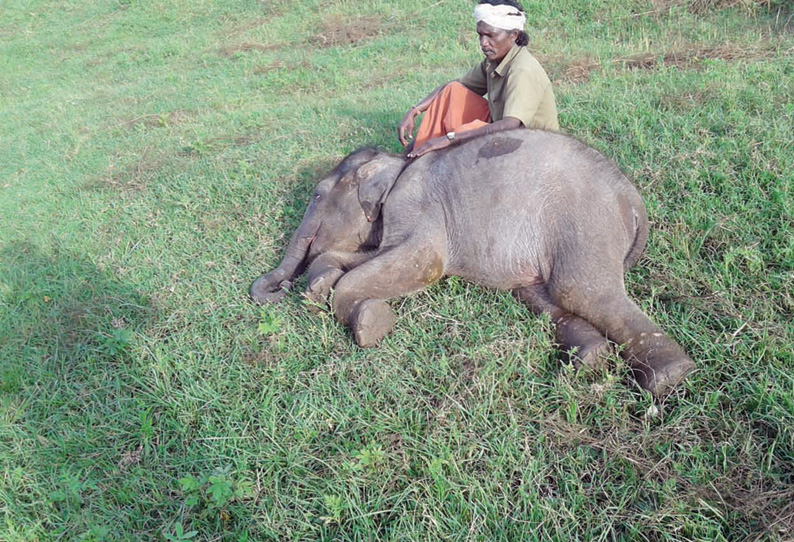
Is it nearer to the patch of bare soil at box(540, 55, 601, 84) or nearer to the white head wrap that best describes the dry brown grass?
the patch of bare soil at box(540, 55, 601, 84)

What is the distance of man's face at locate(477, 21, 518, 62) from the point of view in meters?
4.06

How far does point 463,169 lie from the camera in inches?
141

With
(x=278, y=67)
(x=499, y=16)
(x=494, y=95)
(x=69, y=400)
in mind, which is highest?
(x=499, y=16)

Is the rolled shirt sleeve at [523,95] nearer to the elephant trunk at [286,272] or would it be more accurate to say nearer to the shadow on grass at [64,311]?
the elephant trunk at [286,272]

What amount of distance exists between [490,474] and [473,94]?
3.24 m

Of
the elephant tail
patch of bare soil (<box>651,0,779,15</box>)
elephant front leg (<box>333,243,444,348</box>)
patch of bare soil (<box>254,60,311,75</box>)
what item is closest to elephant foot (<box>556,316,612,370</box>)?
the elephant tail

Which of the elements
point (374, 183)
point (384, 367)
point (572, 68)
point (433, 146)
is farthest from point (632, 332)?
point (572, 68)

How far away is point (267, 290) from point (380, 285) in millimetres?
952

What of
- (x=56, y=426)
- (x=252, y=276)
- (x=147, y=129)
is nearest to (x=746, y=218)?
(x=252, y=276)

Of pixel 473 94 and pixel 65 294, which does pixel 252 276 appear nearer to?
pixel 65 294

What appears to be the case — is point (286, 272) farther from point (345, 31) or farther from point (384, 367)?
point (345, 31)

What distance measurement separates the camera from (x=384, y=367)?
305cm

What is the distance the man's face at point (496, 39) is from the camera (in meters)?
4.06

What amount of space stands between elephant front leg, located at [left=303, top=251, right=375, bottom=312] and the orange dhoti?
117 cm
